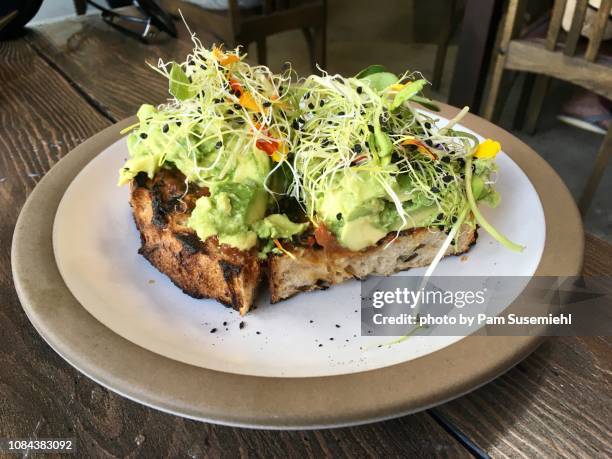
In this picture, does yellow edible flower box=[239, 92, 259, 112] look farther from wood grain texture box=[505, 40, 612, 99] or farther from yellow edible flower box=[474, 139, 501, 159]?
wood grain texture box=[505, 40, 612, 99]

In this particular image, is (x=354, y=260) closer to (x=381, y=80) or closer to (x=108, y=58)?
(x=381, y=80)

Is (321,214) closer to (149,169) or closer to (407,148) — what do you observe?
(407,148)

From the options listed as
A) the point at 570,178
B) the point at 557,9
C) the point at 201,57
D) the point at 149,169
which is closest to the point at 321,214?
the point at 149,169

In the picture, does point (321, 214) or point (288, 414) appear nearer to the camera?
point (288, 414)

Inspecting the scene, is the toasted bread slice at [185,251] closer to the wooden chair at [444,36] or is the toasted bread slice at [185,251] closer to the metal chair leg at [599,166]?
the metal chair leg at [599,166]

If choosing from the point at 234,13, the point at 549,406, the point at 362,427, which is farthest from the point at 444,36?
the point at 362,427

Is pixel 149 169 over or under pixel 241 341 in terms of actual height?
over
